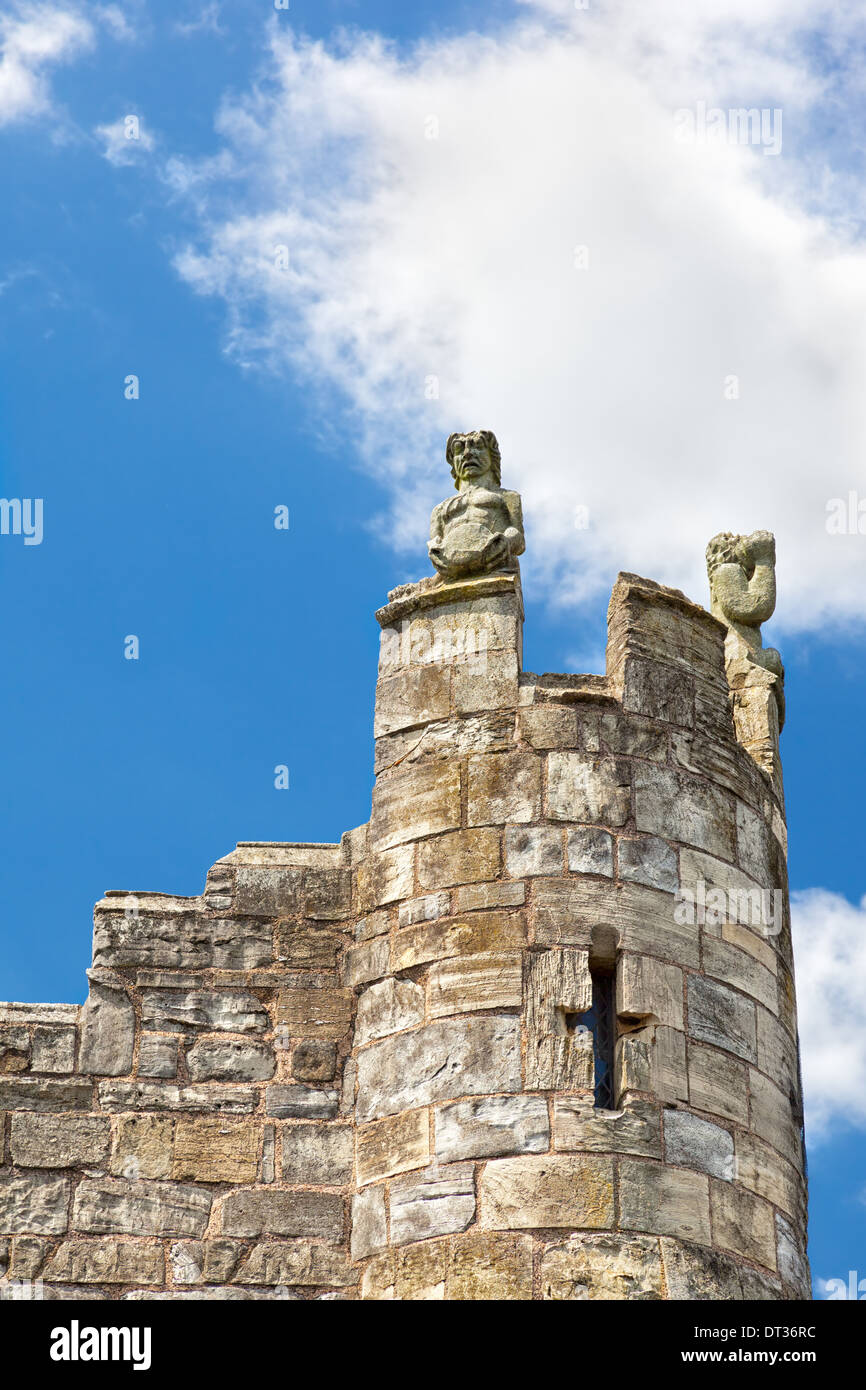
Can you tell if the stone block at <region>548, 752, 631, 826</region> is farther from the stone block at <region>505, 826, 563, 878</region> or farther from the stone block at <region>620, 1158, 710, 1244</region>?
the stone block at <region>620, 1158, 710, 1244</region>

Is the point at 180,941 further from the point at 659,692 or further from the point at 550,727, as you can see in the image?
the point at 659,692

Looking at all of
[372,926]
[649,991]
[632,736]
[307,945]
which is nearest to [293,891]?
[307,945]

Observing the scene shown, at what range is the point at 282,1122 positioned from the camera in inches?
428

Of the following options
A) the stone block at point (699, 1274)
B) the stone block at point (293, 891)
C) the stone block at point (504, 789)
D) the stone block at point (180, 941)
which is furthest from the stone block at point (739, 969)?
the stone block at point (180, 941)

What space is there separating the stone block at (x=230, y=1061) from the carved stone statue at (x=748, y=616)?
10.5ft

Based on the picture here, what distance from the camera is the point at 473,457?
12203 millimetres

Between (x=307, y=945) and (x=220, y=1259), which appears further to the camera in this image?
(x=307, y=945)

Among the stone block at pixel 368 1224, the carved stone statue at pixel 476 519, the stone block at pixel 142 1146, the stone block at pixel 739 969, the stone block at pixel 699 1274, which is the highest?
the carved stone statue at pixel 476 519

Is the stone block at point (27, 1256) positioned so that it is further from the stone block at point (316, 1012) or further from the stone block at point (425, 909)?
the stone block at point (425, 909)

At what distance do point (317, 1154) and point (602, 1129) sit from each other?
1.39m

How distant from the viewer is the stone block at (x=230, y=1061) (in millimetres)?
10995

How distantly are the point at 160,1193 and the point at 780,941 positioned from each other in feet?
10.2
